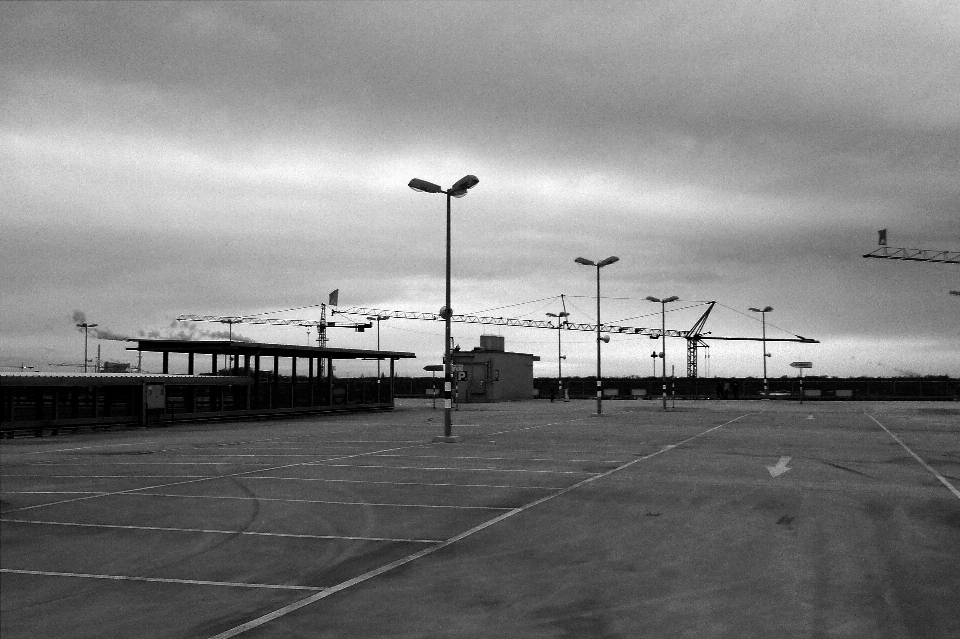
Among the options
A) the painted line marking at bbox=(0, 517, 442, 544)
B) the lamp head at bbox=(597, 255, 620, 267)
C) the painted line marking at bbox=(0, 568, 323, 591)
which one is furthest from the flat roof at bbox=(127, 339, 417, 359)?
the painted line marking at bbox=(0, 568, 323, 591)

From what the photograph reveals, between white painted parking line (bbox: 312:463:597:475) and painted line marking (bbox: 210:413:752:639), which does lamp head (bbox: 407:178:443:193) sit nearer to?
white painted parking line (bbox: 312:463:597:475)

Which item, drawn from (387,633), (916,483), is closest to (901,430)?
(916,483)

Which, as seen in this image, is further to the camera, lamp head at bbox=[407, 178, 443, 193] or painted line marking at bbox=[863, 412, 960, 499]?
lamp head at bbox=[407, 178, 443, 193]

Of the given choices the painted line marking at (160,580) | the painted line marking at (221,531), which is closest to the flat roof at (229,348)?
the painted line marking at (221,531)

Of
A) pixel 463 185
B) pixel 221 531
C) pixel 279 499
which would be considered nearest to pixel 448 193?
pixel 463 185

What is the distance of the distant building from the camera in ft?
261

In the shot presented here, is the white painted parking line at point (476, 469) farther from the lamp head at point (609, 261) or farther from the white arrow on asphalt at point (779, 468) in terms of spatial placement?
the lamp head at point (609, 261)

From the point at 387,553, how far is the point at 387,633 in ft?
10.5

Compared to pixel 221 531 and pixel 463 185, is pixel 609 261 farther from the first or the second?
pixel 221 531

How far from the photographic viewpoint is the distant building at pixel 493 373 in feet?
261

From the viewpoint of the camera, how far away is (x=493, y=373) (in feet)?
266

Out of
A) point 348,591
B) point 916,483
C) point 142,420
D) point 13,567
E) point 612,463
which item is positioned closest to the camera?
point 348,591

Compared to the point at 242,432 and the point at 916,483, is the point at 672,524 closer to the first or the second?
the point at 916,483

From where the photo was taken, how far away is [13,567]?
9242mm
